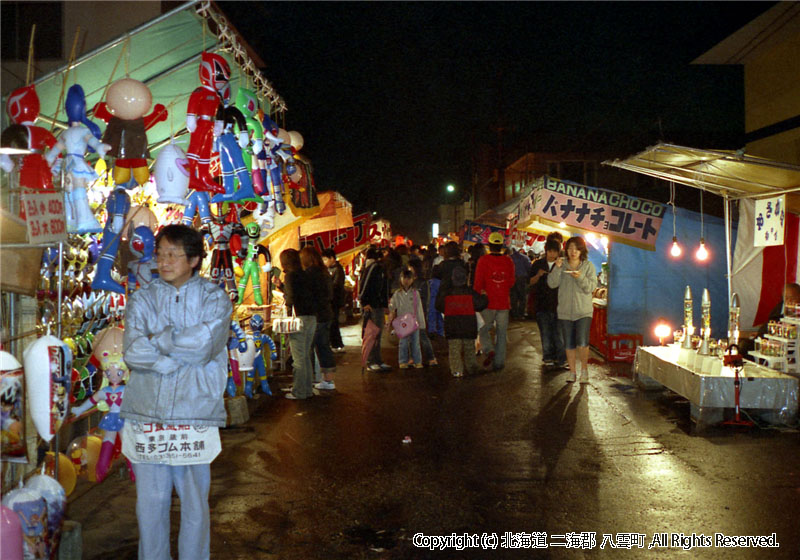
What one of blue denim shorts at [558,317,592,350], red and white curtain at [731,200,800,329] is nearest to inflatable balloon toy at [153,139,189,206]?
blue denim shorts at [558,317,592,350]

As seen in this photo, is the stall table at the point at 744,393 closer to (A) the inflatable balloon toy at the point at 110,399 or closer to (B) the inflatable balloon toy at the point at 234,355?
(B) the inflatable balloon toy at the point at 234,355

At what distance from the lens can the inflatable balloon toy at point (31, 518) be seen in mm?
3893

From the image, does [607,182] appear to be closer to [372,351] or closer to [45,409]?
[372,351]

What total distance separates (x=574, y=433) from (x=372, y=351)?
5344 millimetres

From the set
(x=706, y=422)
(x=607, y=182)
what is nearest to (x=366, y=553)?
(x=706, y=422)

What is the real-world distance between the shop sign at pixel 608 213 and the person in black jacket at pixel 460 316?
7.56 ft

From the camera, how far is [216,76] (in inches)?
243

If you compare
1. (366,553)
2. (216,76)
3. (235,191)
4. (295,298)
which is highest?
(216,76)

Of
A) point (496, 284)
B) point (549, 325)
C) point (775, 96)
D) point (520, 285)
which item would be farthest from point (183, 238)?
point (520, 285)

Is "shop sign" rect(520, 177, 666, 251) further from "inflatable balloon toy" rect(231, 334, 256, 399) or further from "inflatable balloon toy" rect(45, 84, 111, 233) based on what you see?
"inflatable balloon toy" rect(45, 84, 111, 233)

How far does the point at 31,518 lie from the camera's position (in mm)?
3941

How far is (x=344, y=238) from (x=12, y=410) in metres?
13.2

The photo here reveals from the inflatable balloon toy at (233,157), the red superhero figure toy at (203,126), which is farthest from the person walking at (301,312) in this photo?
the red superhero figure toy at (203,126)

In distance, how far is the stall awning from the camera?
318 inches
